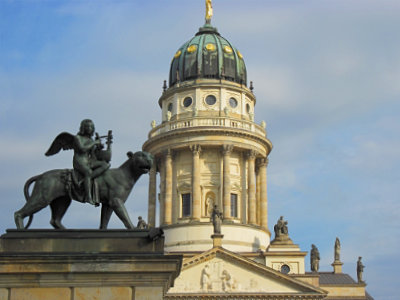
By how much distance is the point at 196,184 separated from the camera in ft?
229

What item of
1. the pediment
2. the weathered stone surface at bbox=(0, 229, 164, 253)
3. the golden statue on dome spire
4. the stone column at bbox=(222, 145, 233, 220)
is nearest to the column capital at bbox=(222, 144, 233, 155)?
the stone column at bbox=(222, 145, 233, 220)

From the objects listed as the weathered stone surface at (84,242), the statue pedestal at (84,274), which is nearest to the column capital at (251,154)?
the weathered stone surface at (84,242)

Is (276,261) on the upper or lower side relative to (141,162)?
upper

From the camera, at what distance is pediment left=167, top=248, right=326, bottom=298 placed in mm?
59219

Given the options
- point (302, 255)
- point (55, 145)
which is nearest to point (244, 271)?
point (302, 255)

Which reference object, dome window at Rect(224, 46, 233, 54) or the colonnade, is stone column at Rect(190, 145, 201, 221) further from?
dome window at Rect(224, 46, 233, 54)

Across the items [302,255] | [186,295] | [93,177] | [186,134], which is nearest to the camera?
[93,177]

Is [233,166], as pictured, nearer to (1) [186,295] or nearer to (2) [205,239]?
(2) [205,239]

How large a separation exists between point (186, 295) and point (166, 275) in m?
47.2

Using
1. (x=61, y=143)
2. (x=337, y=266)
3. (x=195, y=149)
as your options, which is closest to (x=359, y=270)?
(x=337, y=266)

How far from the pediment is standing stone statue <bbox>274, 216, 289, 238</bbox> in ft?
23.7

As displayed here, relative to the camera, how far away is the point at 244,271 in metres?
60.1

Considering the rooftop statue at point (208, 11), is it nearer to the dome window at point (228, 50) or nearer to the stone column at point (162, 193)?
the dome window at point (228, 50)

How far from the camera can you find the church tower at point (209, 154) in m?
69.0
